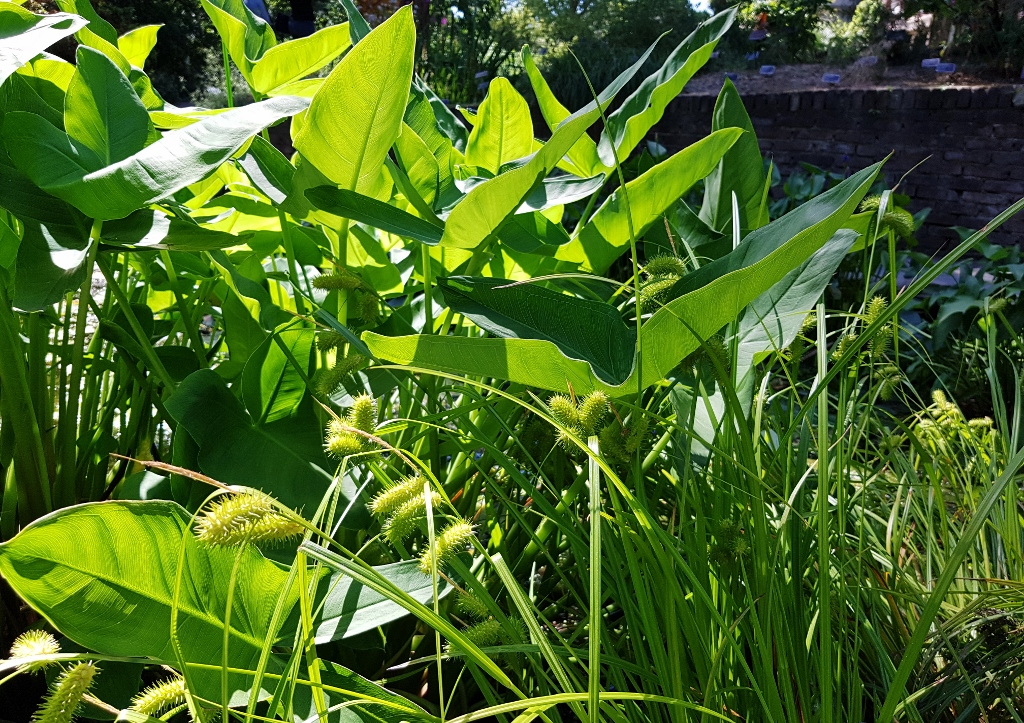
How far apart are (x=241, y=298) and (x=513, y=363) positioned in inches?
17.8

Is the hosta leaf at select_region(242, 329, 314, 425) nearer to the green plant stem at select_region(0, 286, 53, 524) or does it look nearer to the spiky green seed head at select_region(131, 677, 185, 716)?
the green plant stem at select_region(0, 286, 53, 524)

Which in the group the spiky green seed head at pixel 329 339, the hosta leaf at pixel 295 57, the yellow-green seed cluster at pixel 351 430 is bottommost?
the yellow-green seed cluster at pixel 351 430

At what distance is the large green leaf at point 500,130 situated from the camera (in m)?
0.96

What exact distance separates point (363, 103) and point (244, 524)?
0.41 m

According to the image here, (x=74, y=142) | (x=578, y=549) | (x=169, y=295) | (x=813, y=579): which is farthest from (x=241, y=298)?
(x=813, y=579)

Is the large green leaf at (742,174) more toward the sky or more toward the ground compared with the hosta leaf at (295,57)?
more toward the ground

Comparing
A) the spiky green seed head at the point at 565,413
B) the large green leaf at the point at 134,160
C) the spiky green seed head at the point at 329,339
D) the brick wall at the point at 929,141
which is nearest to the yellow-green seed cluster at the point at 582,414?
the spiky green seed head at the point at 565,413

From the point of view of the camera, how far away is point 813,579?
861 millimetres

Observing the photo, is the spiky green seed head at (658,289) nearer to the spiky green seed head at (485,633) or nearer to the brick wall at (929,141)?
the spiky green seed head at (485,633)

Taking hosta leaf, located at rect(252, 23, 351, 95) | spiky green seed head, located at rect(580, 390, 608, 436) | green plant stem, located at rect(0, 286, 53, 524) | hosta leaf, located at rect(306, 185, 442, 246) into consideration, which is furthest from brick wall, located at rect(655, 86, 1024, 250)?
green plant stem, located at rect(0, 286, 53, 524)

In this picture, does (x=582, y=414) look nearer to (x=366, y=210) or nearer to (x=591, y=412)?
(x=591, y=412)

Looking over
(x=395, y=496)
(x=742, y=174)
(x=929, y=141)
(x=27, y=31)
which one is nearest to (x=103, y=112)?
(x=27, y=31)

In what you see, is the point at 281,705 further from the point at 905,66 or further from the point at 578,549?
the point at 905,66

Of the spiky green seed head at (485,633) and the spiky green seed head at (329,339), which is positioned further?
the spiky green seed head at (329,339)
